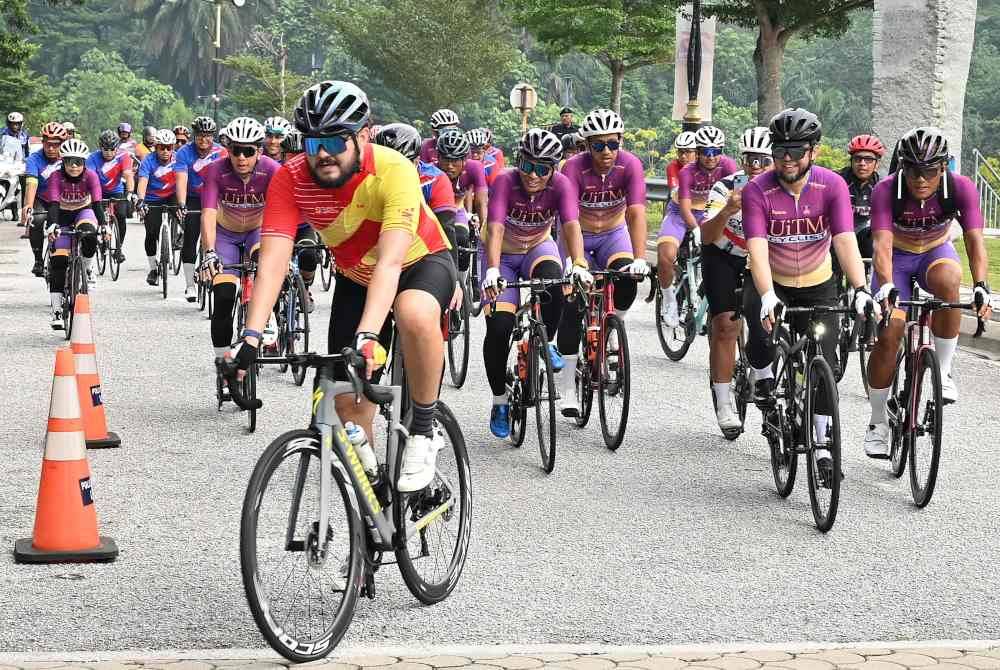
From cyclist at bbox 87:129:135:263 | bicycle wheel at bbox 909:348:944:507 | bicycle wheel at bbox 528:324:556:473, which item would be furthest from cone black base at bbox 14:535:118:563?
cyclist at bbox 87:129:135:263

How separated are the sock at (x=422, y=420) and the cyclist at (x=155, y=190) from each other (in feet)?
47.0

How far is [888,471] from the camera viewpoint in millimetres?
9297

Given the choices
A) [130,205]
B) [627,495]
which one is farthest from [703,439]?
[130,205]

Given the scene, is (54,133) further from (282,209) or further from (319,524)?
(319,524)

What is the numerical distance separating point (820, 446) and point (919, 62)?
15.0 m

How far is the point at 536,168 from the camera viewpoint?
33.8 ft

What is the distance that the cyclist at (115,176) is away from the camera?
853 inches

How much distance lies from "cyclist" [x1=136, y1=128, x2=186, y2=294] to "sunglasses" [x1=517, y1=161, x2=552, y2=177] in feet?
34.0

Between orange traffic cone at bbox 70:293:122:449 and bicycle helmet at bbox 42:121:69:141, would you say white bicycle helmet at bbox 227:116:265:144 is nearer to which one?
orange traffic cone at bbox 70:293:122:449

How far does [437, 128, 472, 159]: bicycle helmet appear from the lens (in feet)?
42.5

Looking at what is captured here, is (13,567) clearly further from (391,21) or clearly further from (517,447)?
(391,21)

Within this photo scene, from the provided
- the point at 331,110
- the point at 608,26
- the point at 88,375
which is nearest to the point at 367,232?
the point at 331,110

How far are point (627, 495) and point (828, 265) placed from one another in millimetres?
1710

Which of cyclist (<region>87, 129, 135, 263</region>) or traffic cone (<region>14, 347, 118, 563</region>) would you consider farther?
cyclist (<region>87, 129, 135, 263</region>)
